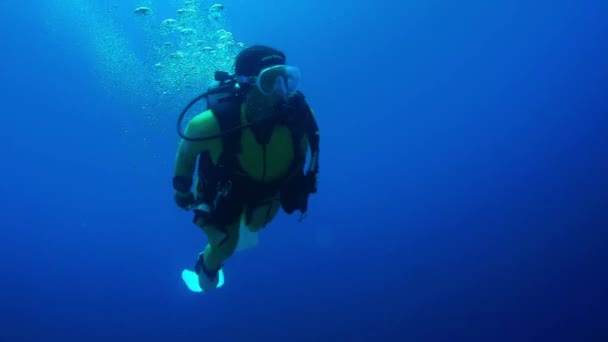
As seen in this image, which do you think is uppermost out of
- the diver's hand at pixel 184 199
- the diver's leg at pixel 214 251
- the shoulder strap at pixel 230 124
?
the shoulder strap at pixel 230 124

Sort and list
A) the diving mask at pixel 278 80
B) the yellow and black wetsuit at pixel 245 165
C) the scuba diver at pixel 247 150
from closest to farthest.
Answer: the diving mask at pixel 278 80 → the scuba diver at pixel 247 150 → the yellow and black wetsuit at pixel 245 165

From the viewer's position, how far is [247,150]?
319cm

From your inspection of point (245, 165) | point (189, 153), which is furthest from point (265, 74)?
point (189, 153)

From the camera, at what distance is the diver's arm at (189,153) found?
9.95 ft

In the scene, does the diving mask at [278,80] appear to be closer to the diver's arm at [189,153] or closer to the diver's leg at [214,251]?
the diver's arm at [189,153]

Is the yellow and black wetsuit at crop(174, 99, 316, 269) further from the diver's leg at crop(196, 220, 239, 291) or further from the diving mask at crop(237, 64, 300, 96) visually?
the diving mask at crop(237, 64, 300, 96)

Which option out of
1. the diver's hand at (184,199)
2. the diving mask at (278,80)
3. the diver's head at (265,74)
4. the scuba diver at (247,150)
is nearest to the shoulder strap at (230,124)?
the scuba diver at (247,150)

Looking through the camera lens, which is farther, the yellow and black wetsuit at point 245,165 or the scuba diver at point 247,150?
the yellow and black wetsuit at point 245,165

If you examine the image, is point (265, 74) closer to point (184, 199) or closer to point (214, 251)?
point (184, 199)

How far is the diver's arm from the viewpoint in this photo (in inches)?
119

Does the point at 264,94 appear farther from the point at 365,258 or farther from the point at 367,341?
the point at 365,258

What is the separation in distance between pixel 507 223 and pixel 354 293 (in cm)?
1144

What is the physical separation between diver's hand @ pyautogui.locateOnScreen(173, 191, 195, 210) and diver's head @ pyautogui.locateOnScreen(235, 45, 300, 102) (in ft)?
3.31

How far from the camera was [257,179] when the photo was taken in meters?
3.39
